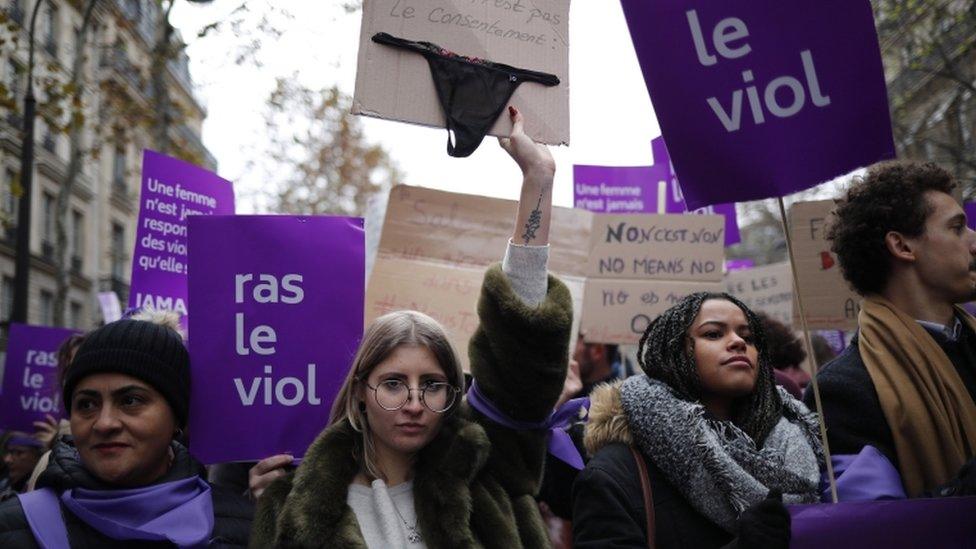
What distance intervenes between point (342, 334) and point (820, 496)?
1.42 metres

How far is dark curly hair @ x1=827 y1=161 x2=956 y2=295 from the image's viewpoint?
9.93 feet

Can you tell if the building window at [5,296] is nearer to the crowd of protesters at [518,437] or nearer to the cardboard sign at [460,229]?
the cardboard sign at [460,229]

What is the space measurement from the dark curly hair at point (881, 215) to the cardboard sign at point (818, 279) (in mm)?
1941

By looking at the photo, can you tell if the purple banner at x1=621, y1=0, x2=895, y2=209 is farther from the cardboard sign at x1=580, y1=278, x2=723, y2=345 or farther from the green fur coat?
the cardboard sign at x1=580, y1=278, x2=723, y2=345

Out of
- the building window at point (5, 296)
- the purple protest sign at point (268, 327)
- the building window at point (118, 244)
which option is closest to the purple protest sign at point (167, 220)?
the purple protest sign at point (268, 327)

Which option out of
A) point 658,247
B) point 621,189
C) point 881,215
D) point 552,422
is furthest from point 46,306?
point 881,215

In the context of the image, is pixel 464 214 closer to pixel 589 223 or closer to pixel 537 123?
pixel 589 223

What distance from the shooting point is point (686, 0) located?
278 centimetres

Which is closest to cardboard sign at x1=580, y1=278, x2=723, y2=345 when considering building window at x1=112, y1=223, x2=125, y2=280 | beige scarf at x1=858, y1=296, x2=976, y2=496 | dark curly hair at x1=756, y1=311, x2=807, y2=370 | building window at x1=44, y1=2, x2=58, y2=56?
dark curly hair at x1=756, y1=311, x2=807, y2=370

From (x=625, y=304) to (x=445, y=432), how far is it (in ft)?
13.1

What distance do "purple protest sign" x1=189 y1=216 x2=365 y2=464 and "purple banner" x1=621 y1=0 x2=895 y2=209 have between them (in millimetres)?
1016

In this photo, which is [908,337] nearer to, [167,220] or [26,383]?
[167,220]

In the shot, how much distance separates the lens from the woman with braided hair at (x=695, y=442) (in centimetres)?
259

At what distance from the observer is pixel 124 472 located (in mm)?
2592
